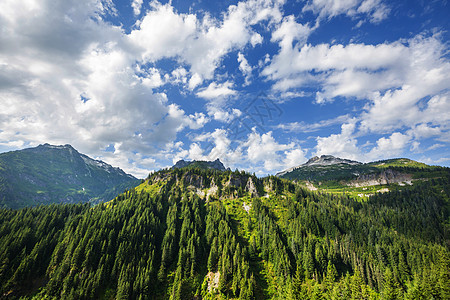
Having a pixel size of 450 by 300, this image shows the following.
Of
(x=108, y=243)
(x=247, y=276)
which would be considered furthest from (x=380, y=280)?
(x=108, y=243)

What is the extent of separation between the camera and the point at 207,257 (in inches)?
4889

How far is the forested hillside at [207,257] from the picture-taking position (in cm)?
9081

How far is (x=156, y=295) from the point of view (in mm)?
98812

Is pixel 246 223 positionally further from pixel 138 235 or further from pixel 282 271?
pixel 138 235

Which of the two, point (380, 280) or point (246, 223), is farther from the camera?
point (246, 223)

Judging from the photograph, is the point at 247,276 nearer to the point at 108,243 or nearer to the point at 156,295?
the point at 156,295

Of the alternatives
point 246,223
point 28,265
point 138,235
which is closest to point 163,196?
point 138,235

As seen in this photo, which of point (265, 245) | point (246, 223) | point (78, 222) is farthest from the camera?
point (246, 223)

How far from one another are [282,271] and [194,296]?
170ft

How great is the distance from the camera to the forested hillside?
90812 mm

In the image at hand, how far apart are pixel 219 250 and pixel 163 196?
332ft

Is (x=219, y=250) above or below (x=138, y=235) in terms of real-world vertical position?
below

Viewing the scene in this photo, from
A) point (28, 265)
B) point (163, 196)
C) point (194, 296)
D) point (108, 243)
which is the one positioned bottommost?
point (194, 296)

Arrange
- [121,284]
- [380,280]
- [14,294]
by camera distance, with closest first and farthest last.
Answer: [14,294] → [121,284] → [380,280]
